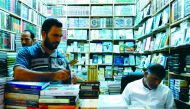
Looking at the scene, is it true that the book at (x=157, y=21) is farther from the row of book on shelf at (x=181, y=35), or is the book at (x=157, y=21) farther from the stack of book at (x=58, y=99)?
the stack of book at (x=58, y=99)

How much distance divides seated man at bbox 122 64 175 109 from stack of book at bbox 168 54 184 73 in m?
0.39

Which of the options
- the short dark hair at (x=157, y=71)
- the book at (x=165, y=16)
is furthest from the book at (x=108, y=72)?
the short dark hair at (x=157, y=71)

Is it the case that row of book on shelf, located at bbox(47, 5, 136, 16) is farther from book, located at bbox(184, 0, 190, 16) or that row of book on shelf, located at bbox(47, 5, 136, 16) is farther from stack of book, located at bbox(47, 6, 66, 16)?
book, located at bbox(184, 0, 190, 16)

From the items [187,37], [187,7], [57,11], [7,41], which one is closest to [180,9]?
[187,7]

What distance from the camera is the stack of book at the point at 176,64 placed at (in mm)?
3170

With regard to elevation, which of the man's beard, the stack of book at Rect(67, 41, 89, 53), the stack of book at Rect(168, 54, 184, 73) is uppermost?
the stack of book at Rect(67, 41, 89, 53)

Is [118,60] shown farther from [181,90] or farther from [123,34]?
[181,90]

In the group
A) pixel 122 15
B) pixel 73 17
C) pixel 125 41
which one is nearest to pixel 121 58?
pixel 125 41

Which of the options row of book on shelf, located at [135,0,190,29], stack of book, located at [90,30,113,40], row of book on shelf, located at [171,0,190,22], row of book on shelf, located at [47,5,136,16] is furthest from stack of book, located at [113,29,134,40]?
row of book on shelf, located at [171,0,190,22]

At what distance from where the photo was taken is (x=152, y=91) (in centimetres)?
294

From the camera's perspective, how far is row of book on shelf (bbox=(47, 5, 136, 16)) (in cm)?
716

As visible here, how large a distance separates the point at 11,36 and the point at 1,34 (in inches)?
15.3

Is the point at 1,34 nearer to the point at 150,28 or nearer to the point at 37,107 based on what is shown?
the point at 150,28

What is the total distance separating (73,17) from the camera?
24.1ft
